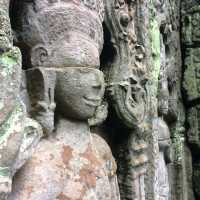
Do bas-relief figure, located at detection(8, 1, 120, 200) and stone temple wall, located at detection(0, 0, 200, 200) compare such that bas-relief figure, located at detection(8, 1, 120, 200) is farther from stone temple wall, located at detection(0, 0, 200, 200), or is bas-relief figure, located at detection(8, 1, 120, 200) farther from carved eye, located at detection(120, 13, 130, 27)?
carved eye, located at detection(120, 13, 130, 27)

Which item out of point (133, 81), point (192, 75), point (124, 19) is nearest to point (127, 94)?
point (133, 81)

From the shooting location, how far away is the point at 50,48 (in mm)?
1808

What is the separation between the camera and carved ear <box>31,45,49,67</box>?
1.80 m

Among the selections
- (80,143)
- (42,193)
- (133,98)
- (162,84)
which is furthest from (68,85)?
(162,84)

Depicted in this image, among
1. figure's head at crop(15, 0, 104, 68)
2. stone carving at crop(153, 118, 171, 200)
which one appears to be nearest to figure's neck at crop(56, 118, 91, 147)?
figure's head at crop(15, 0, 104, 68)

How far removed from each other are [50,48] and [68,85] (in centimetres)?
→ 15

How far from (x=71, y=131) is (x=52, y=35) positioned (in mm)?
358

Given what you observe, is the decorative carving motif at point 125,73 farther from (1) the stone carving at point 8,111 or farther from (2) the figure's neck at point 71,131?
(1) the stone carving at point 8,111

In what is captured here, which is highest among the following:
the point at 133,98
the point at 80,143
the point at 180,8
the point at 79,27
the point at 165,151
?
the point at 180,8

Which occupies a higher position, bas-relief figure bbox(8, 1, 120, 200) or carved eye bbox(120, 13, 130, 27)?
carved eye bbox(120, 13, 130, 27)

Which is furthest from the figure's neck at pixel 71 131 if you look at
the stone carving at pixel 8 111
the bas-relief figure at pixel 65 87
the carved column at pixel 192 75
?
the carved column at pixel 192 75

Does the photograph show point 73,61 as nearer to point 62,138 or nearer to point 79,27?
point 79,27

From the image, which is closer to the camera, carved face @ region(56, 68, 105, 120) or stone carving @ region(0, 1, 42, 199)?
stone carving @ region(0, 1, 42, 199)

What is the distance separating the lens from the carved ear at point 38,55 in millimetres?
1797
